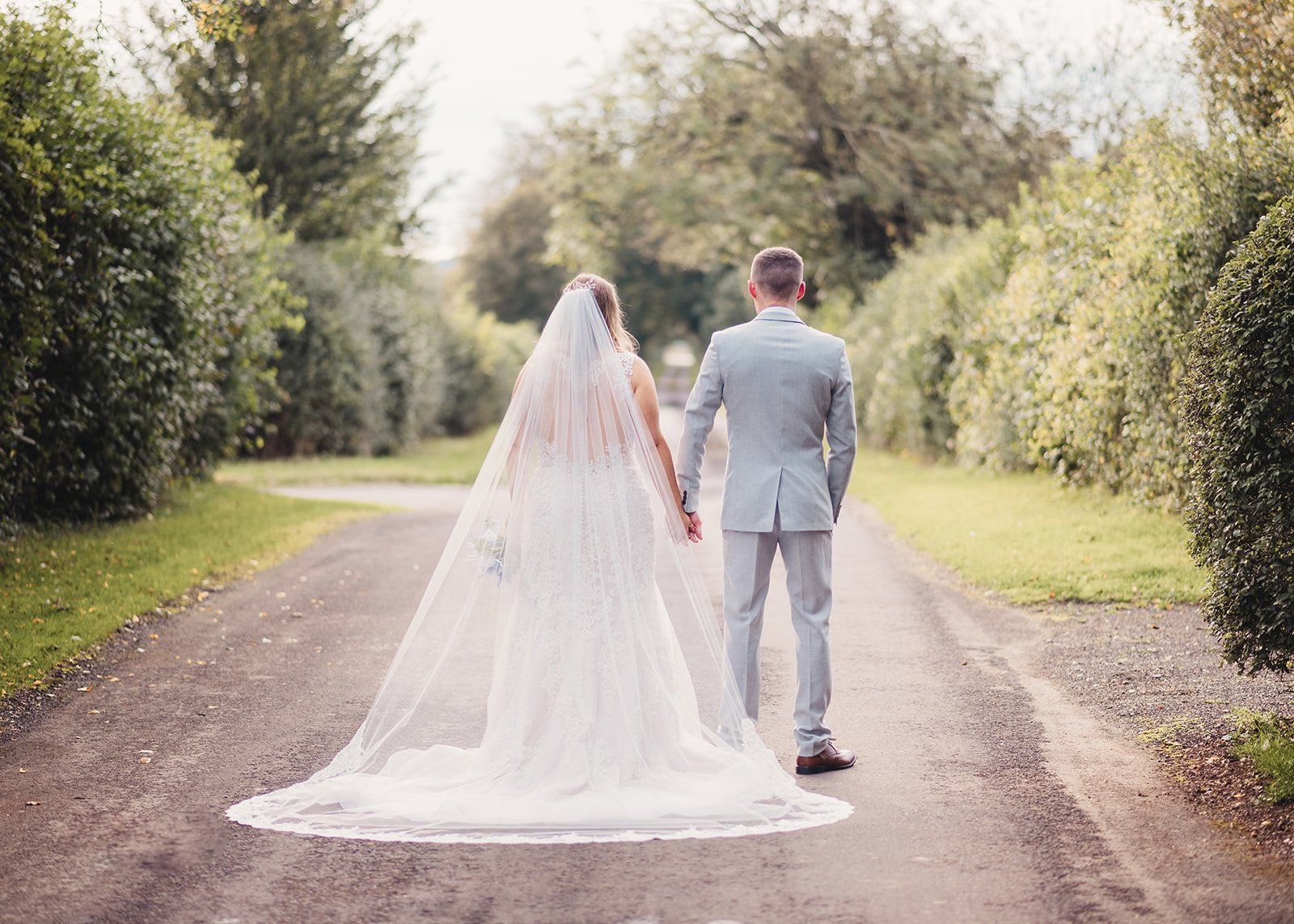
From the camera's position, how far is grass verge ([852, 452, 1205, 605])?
10.7 m

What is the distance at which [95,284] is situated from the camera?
12812 millimetres

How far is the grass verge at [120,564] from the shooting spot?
861cm

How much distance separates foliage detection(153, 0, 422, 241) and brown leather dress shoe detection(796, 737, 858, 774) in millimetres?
21594

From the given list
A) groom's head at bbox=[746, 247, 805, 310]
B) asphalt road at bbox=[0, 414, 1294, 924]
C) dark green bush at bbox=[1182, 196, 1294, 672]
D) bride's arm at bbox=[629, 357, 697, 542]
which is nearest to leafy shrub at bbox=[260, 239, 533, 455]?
asphalt road at bbox=[0, 414, 1294, 924]

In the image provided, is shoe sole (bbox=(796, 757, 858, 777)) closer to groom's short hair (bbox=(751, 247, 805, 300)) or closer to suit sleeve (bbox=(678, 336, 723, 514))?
suit sleeve (bbox=(678, 336, 723, 514))

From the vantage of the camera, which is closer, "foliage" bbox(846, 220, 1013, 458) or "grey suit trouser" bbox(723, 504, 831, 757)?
"grey suit trouser" bbox(723, 504, 831, 757)

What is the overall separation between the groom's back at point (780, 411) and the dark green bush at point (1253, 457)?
1.78 metres

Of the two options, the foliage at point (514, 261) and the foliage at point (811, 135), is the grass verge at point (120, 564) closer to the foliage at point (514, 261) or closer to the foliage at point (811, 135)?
the foliage at point (811, 135)

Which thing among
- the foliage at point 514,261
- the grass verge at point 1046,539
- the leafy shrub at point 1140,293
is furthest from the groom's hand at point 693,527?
the foliage at point 514,261

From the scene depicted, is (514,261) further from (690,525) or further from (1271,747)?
(1271,747)

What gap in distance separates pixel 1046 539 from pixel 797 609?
24.7 ft

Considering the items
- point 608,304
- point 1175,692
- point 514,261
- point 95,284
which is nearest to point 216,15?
point 95,284

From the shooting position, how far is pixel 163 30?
35.4 feet

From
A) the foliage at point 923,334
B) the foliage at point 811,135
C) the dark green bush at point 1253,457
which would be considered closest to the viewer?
the dark green bush at point 1253,457
